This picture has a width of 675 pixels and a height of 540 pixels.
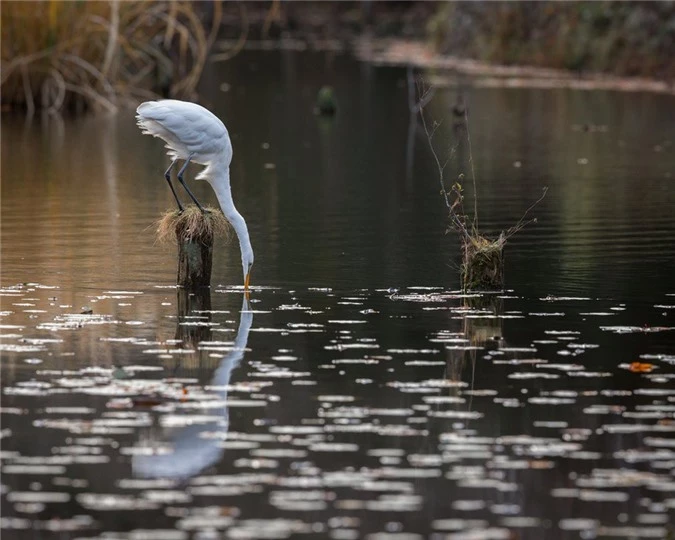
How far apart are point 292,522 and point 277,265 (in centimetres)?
816

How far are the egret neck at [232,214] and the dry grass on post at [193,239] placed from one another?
0.21 m

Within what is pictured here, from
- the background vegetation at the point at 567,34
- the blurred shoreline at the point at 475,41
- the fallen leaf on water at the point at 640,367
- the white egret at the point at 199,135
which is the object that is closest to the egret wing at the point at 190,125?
the white egret at the point at 199,135

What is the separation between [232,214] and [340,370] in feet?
11.3

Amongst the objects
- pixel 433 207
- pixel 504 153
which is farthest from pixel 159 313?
pixel 504 153

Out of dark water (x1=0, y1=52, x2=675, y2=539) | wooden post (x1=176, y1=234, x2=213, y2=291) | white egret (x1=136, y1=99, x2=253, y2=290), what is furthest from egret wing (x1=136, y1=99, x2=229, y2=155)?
dark water (x1=0, y1=52, x2=675, y2=539)

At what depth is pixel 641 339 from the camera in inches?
475

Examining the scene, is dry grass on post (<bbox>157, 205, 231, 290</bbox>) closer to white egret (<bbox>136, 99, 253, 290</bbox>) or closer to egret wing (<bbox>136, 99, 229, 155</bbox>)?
white egret (<bbox>136, 99, 253, 290</bbox>)

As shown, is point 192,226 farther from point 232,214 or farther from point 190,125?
point 190,125

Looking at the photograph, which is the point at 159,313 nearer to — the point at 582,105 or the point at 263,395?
the point at 263,395

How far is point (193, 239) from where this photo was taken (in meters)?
14.0

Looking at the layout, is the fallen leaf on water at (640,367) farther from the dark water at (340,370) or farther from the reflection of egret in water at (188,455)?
the reflection of egret in water at (188,455)

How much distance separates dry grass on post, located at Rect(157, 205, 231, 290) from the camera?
14016 millimetres

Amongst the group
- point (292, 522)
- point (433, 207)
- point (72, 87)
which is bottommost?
point (292, 522)

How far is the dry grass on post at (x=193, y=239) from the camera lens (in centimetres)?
1402
